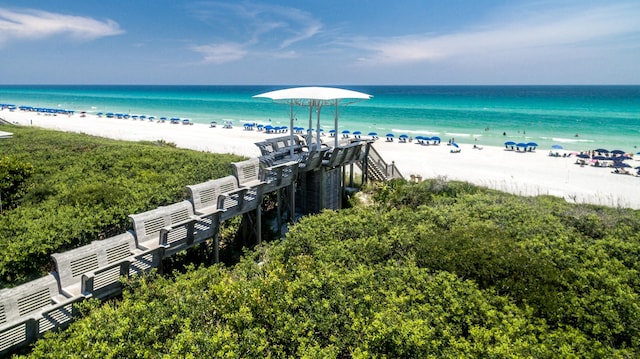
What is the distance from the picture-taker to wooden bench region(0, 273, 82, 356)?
5.61 metres

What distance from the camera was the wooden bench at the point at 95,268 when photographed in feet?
21.3

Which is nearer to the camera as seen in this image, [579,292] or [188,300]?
[188,300]

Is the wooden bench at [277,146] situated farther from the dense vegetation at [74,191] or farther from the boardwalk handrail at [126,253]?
the boardwalk handrail at [126,253]

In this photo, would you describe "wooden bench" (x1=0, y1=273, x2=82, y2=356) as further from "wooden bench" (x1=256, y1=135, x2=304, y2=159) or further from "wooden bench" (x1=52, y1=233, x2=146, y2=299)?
"wooden bench" (x1=256, y1=135, x2=304, y2=159)

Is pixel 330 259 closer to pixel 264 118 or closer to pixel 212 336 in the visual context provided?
pixel 212 336

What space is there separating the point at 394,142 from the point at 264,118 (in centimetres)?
2938

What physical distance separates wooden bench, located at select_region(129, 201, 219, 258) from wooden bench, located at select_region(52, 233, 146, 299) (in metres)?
0.53

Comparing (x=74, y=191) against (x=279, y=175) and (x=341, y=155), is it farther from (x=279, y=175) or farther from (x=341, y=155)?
(x=341, y=155)

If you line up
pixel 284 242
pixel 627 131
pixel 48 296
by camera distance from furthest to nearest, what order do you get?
1. pixel 627 131
2. pixel 284 242
3. pixel 48 296

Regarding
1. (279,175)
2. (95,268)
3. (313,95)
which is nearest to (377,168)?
(313,95)

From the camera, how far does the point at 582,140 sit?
39.0 metres

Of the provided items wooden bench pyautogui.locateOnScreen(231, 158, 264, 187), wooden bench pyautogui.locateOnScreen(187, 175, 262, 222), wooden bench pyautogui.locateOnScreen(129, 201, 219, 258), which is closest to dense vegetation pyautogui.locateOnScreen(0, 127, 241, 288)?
wooden bench pyautogui.locateOnScreen(129, 201, 219, 258)

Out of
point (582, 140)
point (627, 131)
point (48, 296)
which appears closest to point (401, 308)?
point (48, 296)

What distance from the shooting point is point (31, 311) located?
243 inches
